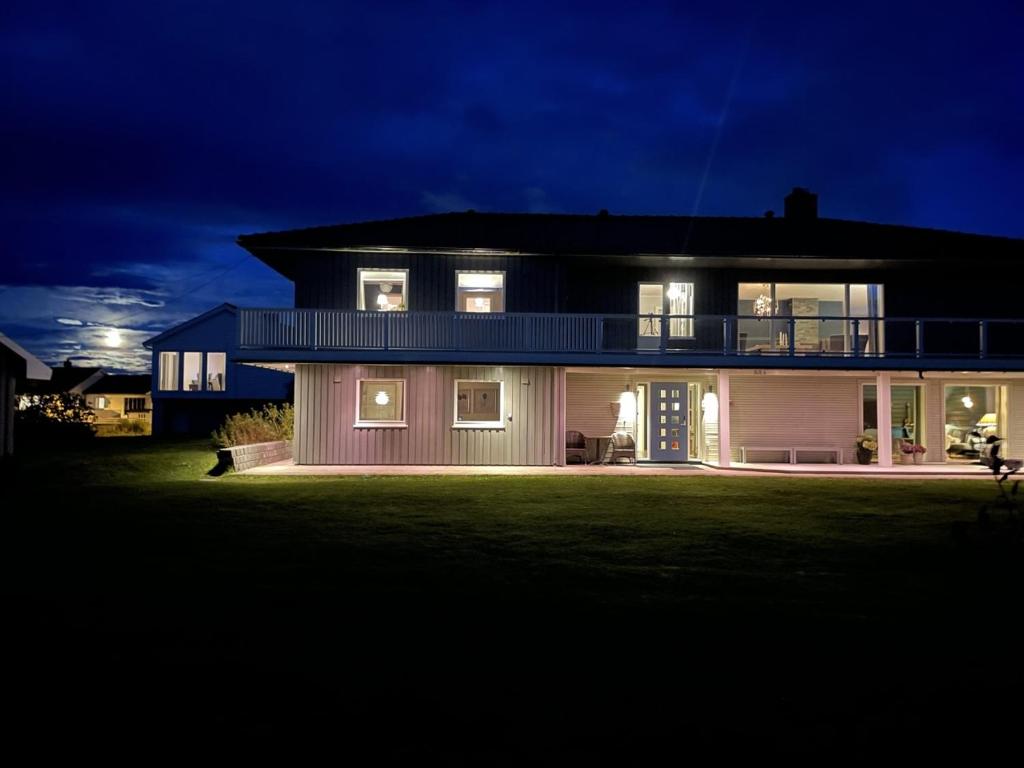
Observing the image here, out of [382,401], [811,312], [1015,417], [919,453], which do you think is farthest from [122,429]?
[1015,417]

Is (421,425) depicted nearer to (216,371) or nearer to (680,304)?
(680,304)

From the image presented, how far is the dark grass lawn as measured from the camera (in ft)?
13.5

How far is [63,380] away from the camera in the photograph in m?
54.6

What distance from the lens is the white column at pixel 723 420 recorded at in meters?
18.5

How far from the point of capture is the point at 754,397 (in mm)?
20625

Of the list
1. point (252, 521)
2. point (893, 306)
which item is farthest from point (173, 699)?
point (893, 306)

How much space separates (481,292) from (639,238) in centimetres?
473

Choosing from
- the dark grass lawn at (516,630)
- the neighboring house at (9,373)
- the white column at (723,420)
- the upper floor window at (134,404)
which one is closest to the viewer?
the dark grass lawn at (516,630)

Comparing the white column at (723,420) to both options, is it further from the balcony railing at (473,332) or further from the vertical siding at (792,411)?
the vertical siding at (792,411)

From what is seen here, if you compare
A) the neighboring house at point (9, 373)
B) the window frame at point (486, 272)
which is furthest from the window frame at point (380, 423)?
the neighboring house at point (9, 373)

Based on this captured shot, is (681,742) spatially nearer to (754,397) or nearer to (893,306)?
(754,397)

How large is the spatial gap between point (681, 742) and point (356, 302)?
16331 mm

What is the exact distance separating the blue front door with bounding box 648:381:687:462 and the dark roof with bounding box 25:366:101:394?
4000cm

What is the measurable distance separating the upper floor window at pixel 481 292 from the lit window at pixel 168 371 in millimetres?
21993
